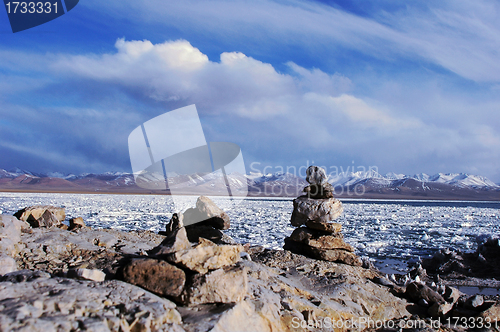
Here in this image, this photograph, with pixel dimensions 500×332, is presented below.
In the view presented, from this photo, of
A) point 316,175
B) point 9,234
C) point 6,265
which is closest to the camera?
point 6,265

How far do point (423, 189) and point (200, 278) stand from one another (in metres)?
179

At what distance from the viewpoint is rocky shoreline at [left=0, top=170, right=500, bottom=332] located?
309cm

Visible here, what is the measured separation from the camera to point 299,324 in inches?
172

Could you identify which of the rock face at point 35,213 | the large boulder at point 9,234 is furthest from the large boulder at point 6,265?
the rock face at point 35,213

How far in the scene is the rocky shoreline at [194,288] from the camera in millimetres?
3092

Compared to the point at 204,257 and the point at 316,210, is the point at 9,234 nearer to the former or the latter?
the point at 204,257

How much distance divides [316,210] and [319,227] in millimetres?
428

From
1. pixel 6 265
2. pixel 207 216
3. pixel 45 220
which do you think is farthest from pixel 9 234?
pixel 207 216

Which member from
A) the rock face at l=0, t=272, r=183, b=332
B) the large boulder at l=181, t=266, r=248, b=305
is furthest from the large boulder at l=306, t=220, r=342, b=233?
the rock face at l=0, t=272, r=183, b=332

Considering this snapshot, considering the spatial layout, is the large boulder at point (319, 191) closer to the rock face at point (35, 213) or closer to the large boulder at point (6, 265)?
the rock face at point (35, 213)

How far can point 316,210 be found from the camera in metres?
8.29

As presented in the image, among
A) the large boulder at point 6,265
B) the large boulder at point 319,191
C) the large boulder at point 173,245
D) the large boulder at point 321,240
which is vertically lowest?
the large boulder at point 321,240

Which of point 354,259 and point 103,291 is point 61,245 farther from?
point 354,259

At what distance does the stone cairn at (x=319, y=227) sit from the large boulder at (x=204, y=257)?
430cm
